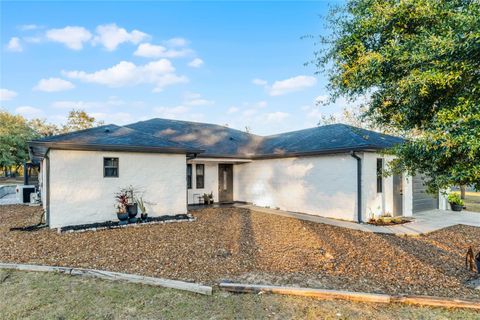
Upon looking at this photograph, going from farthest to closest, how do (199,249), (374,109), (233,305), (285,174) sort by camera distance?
(285,174) → (199,249) → (374,109) → (233,305)

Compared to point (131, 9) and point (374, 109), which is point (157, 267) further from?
point (131, 9)

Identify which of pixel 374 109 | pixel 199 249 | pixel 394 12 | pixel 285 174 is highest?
pixel 394 12

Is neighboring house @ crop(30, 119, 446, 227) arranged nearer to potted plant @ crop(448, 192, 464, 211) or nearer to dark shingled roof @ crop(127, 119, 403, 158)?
dark shingled roof @ crop(127, 119, 403, 158)

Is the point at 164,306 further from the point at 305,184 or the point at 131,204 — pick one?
the point at 305,184

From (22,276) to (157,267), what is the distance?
218 centimetres

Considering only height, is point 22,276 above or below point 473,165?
below

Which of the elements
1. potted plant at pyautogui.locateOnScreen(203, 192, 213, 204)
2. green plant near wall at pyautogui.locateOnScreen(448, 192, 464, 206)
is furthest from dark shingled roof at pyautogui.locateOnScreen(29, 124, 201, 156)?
green plant near wall at pyautogui.locateOnScreen(448, 192, 464, 206)

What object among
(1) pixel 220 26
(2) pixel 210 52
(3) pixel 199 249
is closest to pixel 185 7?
(1) pixel 220 26

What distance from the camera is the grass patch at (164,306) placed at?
334 cm

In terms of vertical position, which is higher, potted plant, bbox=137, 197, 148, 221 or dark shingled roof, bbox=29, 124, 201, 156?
dark shingled roof, bbox=29, 124, 201, 156

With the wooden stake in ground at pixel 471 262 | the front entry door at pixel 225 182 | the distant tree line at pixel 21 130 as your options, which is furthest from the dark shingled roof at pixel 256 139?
the distant tree line at pixel 21 130

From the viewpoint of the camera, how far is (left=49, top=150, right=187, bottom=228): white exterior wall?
27.7 ft

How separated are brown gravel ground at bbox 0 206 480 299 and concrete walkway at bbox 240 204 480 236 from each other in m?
0.44

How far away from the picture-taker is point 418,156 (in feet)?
14.4
